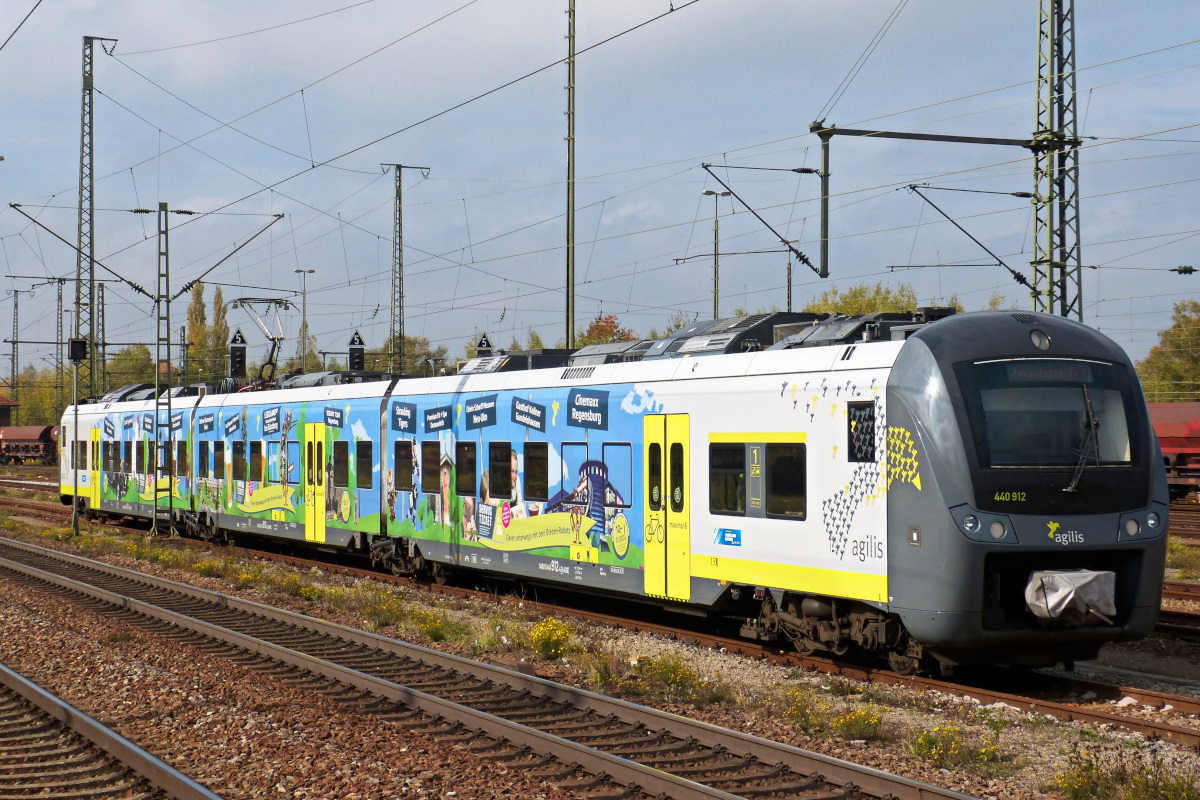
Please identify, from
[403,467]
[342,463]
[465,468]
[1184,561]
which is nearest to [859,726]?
[465,468]

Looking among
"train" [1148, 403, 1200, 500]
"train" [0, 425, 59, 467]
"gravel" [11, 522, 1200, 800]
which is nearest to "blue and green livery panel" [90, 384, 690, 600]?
"gravel" [11, 522, 1200, 800]

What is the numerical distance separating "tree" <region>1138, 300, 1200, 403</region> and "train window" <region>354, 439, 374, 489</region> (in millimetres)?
45628

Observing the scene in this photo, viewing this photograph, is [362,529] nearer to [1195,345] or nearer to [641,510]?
[641,510]

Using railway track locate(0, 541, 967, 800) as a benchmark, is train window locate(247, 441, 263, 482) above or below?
above

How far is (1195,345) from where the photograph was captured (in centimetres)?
Answer: 5725

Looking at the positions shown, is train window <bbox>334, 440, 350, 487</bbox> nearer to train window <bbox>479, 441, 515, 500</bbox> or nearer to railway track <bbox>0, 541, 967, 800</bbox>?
train window <bbox>479, 441, 515, 500</bbox>

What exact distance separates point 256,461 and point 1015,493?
1711 centimetres

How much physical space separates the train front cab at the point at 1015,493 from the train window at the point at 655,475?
340cm

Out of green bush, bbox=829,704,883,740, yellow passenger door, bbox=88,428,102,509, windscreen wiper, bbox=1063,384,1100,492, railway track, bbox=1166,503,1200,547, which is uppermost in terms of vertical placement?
windscreen wiper, bbox=1063,384,1100,492

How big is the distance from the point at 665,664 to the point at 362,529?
404 inches

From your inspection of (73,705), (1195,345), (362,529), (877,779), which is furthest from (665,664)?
(1195,345)

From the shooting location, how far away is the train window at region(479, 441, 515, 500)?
51.3ft

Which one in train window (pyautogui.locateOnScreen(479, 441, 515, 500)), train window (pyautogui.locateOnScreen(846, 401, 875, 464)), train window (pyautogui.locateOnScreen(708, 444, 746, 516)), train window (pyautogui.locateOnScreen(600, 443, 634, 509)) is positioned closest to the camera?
train window (pyautogui.locateOnScreen(846, 401, 875, 464))

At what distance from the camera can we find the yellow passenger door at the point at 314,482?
818 inches
